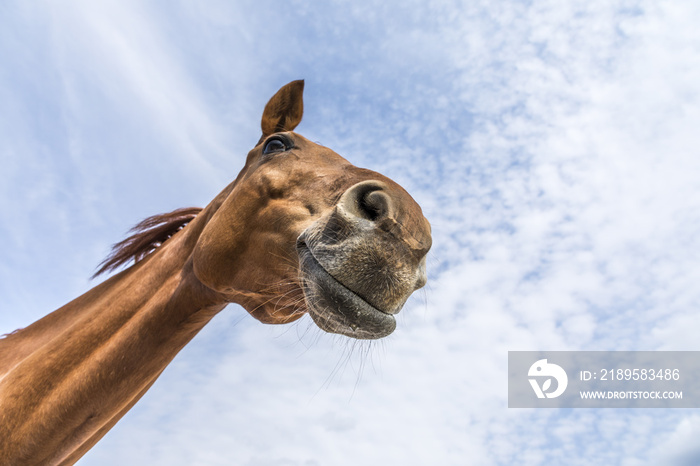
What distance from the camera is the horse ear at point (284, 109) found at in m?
3.34

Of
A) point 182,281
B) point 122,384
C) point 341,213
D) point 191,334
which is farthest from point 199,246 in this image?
point 341,213

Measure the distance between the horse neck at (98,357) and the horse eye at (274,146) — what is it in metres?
0.72

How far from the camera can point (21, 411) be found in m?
2.52

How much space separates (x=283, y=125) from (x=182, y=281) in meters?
1.37

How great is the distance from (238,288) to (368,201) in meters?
1.05

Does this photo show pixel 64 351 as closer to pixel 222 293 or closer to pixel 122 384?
pixel 122 384

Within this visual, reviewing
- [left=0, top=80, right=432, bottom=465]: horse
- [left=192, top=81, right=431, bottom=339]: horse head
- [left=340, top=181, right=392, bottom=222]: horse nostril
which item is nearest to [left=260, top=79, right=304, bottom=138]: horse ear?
[left=192, top=81, right=431, bottom=339]: horse head

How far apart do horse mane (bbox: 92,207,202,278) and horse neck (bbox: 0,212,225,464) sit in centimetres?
46

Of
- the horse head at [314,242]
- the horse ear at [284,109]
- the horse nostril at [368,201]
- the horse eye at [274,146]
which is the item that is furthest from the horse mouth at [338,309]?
the horse ear at [284,109]

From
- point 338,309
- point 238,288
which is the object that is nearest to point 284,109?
point 238,288

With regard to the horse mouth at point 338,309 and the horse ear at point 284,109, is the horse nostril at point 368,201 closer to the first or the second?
the horse mouth at point 338,309

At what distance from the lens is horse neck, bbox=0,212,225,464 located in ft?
8.23

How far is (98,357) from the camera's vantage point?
2.65 metres

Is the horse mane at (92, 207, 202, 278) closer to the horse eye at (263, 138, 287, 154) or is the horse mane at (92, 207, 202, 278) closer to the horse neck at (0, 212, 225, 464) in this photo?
the horse neck at (0, 212, 225, 464)
